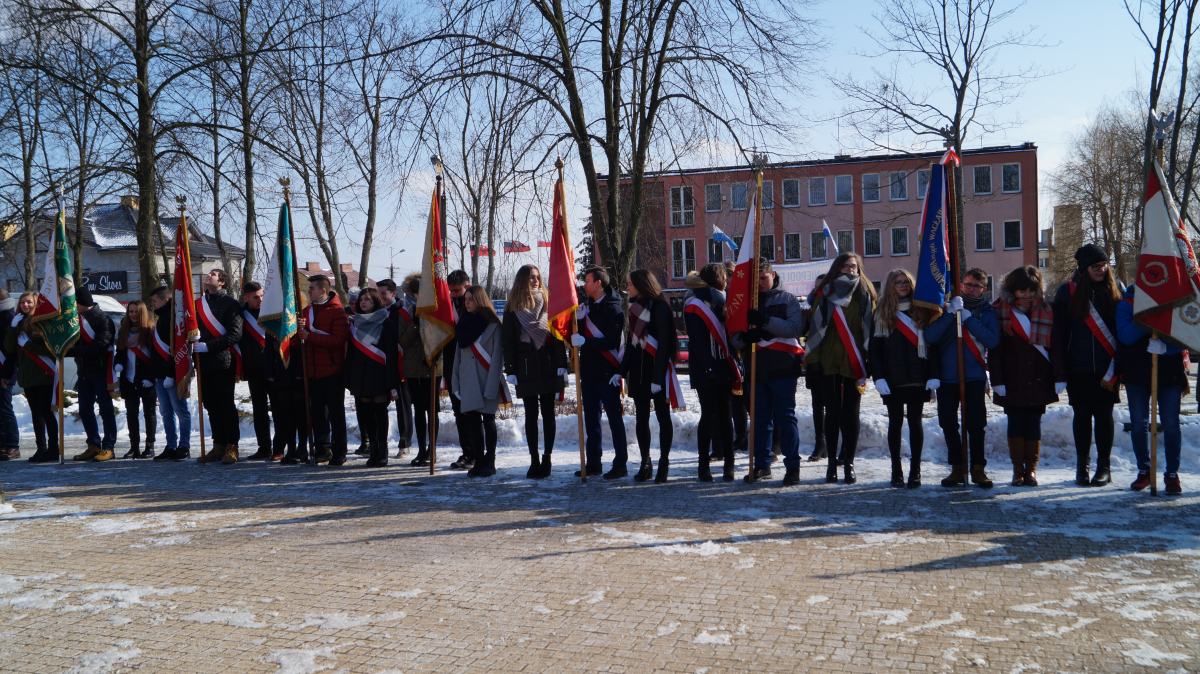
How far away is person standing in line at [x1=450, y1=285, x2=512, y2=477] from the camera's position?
8.71 metres

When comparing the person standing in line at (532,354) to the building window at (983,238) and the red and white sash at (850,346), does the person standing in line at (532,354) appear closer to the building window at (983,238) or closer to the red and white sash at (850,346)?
the red and white sash at (850,346)

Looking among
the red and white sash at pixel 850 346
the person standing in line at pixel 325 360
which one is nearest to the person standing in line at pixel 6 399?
the person standing in line at pixel 325 360

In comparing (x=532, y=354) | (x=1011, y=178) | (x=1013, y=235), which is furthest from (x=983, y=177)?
(x=532, y=354)

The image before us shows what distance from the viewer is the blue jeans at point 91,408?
10914 millimetres

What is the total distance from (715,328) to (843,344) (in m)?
1.12

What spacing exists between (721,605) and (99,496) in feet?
20.6

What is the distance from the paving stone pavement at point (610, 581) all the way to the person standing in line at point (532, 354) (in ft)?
2.96

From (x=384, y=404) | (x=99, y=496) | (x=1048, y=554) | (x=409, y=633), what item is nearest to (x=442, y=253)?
(x=384, y=404)

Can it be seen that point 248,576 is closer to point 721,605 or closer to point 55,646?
point 55,646

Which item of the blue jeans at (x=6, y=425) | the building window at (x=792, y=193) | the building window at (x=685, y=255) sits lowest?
the blue jeans at (x=6, y=425)

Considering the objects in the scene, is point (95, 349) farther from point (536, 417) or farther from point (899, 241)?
point (899, 241)

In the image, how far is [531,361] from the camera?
858 centimetres

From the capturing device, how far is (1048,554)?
5383 millimetres

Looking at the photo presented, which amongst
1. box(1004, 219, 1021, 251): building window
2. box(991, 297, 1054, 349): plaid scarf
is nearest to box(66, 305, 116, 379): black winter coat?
box(991, 297, 1054, 349): plaid scarf
